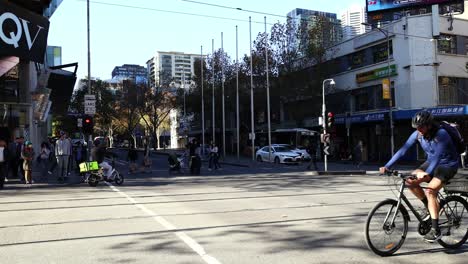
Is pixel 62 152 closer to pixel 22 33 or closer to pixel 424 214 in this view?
pixel 22 33

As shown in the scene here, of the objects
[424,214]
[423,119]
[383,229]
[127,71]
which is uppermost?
[127,71]

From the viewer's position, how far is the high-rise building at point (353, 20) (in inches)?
1928

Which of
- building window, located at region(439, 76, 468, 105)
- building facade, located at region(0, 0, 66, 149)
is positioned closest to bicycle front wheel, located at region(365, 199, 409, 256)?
building facade, located at region(0, 0, 66, 149)

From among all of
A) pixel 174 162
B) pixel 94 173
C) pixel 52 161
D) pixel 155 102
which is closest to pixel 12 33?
pixel 94 173

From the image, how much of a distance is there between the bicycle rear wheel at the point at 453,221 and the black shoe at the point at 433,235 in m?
0.11

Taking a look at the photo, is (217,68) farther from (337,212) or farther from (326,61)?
(337,212)

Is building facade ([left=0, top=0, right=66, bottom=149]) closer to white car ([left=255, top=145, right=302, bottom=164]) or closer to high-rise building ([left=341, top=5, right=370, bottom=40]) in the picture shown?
white car ([left=255, top=145, right=302, bottom=164])

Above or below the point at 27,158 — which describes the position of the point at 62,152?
above

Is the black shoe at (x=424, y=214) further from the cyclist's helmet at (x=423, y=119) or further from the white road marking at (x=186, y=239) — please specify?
the white road marking at (x=186, y=239)

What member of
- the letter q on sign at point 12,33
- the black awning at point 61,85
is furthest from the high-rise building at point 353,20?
the letter q on sign at point 12,33

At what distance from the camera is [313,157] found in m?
30.0

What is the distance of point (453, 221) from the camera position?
6.87 m

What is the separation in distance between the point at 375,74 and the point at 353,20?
12443 millimetres

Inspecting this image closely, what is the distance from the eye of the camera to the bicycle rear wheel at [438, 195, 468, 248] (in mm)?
6793
